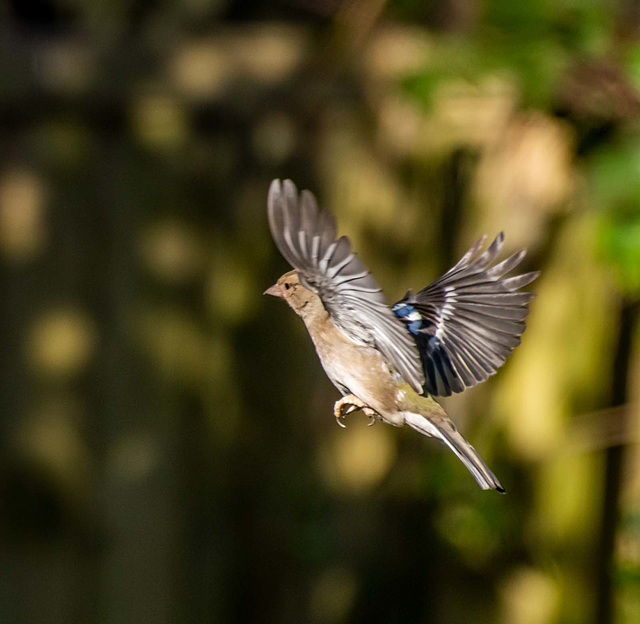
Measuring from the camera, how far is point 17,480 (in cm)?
166

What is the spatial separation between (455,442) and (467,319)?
122 mm

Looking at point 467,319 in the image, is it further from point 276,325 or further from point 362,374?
point 276,325

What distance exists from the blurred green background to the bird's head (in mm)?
801

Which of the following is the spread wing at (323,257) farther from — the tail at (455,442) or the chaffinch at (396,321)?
the tail at (455,442)

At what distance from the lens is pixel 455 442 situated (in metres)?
0.86

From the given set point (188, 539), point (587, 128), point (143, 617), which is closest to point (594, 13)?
point (587, 128)

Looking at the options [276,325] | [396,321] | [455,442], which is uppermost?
[276,325]

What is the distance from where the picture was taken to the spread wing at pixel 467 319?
81 centimetres

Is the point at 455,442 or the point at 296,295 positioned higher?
the point at 296,295

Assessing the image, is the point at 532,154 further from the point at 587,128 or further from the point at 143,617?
the point at 143,617

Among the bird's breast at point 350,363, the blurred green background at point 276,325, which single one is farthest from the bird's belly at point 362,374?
the blurred green background at point 276,325

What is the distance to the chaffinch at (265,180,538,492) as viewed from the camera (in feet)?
2.08

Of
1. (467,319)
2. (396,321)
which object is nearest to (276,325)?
(467,319)

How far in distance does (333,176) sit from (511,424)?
654 millimetres
